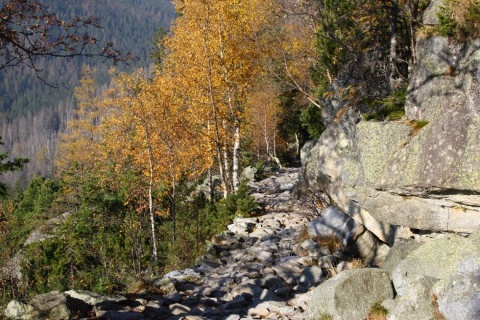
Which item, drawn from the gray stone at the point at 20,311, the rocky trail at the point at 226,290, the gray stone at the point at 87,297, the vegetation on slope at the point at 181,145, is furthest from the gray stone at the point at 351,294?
the vegetation on slope at the point at 181,145

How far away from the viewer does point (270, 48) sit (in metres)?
21.1

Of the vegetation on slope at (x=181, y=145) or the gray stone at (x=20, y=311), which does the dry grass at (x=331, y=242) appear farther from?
the gray stone at (x=20, y=311)

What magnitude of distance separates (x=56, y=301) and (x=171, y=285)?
251 cm

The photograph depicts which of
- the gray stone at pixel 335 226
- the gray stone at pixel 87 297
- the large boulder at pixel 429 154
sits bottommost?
the gray stone at pixel 87 297

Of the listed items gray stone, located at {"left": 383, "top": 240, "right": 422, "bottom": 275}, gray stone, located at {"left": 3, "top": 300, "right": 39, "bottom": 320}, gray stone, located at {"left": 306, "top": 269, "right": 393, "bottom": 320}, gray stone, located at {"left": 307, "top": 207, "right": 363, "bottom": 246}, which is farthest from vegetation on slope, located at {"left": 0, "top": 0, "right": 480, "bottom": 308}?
gray stone, located at {"left": 306, "top": 269, "right": 393, "bottom": 320}

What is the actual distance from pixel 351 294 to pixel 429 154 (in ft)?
8.66

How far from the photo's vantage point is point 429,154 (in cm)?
704

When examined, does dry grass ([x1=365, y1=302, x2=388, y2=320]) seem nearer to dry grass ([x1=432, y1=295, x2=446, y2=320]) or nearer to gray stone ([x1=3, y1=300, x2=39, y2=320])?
dry grass ([x1=432, y1=295, x2=446, y2=320])

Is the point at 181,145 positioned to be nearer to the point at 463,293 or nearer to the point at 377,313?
the point at 377,313

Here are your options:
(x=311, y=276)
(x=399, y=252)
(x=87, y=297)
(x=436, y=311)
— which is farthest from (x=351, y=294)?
(x=87, y=297)

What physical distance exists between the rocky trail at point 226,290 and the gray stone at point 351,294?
80cm

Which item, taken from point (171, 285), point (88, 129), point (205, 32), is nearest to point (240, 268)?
point (171, 285)

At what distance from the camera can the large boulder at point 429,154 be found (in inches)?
261

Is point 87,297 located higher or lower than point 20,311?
lower
